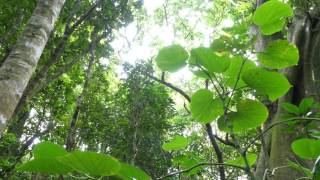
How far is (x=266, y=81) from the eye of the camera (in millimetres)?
507

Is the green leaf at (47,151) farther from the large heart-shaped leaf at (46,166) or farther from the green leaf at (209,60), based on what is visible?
the green leaf at (209,60)

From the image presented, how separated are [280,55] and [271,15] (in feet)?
0.25

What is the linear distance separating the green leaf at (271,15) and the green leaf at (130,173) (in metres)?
0.27

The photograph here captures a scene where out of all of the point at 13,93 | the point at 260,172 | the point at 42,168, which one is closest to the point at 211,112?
the point at 42,168

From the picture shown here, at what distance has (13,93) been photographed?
69.1 inches

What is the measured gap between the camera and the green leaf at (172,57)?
0.51 m

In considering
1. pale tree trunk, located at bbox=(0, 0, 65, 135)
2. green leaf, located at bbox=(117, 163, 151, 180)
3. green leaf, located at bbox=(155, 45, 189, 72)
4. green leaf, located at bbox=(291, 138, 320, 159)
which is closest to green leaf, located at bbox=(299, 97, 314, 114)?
green leaf, located at bbox=(291, 138, 320, 159)

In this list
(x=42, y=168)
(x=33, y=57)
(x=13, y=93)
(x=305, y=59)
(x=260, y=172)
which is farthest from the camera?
(x=305, y=59)

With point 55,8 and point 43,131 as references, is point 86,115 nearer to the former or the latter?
point 43,131

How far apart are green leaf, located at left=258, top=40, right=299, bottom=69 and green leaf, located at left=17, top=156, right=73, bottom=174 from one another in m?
0.34

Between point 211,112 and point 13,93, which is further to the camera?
point 13,93

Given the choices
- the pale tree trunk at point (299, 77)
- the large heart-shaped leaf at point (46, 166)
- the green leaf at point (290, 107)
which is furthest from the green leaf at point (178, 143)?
the pale tree trunk at point (299, 77)

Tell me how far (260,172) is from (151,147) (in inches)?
234

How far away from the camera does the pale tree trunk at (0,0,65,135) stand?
1709mm
